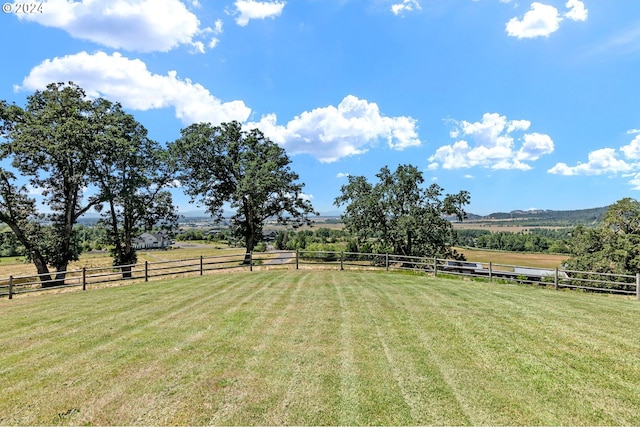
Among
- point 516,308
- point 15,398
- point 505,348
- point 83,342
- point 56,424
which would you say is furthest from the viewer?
point 516,308

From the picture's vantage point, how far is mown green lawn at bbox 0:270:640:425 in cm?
391

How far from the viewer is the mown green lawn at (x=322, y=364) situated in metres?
3.91

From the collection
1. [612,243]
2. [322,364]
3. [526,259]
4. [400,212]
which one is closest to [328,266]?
[400,212]

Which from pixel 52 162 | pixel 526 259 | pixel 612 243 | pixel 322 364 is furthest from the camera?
pixel 526 259

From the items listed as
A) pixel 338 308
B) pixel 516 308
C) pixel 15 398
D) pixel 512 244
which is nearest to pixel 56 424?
pixel 15 398

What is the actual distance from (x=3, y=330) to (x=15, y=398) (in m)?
4.41

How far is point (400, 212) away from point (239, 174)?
1339 centimetres

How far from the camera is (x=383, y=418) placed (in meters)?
3.75

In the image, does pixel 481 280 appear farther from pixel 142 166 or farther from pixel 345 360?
pixel 142 166

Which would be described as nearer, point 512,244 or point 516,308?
point 516,308

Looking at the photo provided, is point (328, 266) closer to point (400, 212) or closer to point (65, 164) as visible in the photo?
point (400, 212)

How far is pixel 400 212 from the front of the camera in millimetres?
26203

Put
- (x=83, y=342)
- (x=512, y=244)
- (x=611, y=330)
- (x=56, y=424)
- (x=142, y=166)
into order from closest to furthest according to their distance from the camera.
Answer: (x=56, y=424) < (x=83, y=342) < (x=611, y=330) < (x=142, y=166) < (x=512, y=244)

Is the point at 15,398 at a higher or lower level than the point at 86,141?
lower
